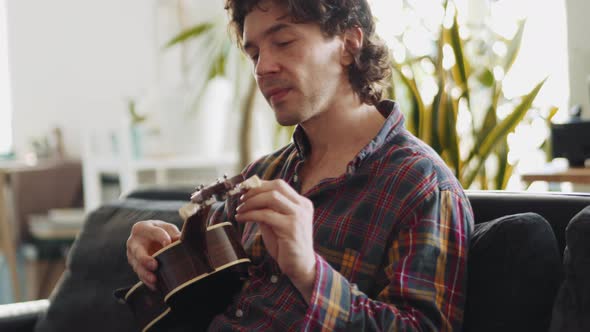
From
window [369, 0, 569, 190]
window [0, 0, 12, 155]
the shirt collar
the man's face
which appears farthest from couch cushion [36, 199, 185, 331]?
window [0, 0, 12, 155]

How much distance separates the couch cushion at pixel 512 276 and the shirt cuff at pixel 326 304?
0.70ft

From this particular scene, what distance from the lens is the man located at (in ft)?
3.48

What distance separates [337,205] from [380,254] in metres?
0.14

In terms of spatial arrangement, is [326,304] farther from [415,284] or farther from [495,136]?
[495,136]

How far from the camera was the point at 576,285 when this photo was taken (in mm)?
974

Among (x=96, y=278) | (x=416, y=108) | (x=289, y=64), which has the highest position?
(x=289, y=64)

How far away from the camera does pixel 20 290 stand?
14.8ft

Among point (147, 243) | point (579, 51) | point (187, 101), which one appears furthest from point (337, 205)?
point (187, 101)

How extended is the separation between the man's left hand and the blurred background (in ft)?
4.53

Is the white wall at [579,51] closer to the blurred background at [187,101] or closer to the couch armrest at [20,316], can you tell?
the blurred background at [187,101]

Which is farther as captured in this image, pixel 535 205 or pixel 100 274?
pixel 100 274

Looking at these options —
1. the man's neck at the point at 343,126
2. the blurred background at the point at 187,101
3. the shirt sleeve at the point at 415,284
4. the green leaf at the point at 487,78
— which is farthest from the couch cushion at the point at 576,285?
the green leaf at the point at 487,78

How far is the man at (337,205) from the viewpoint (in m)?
1.06

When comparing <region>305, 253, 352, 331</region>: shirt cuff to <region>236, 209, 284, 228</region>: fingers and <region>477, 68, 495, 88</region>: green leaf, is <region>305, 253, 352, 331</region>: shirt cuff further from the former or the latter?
<region>477, 68, 495, 88</region>: green leaf
